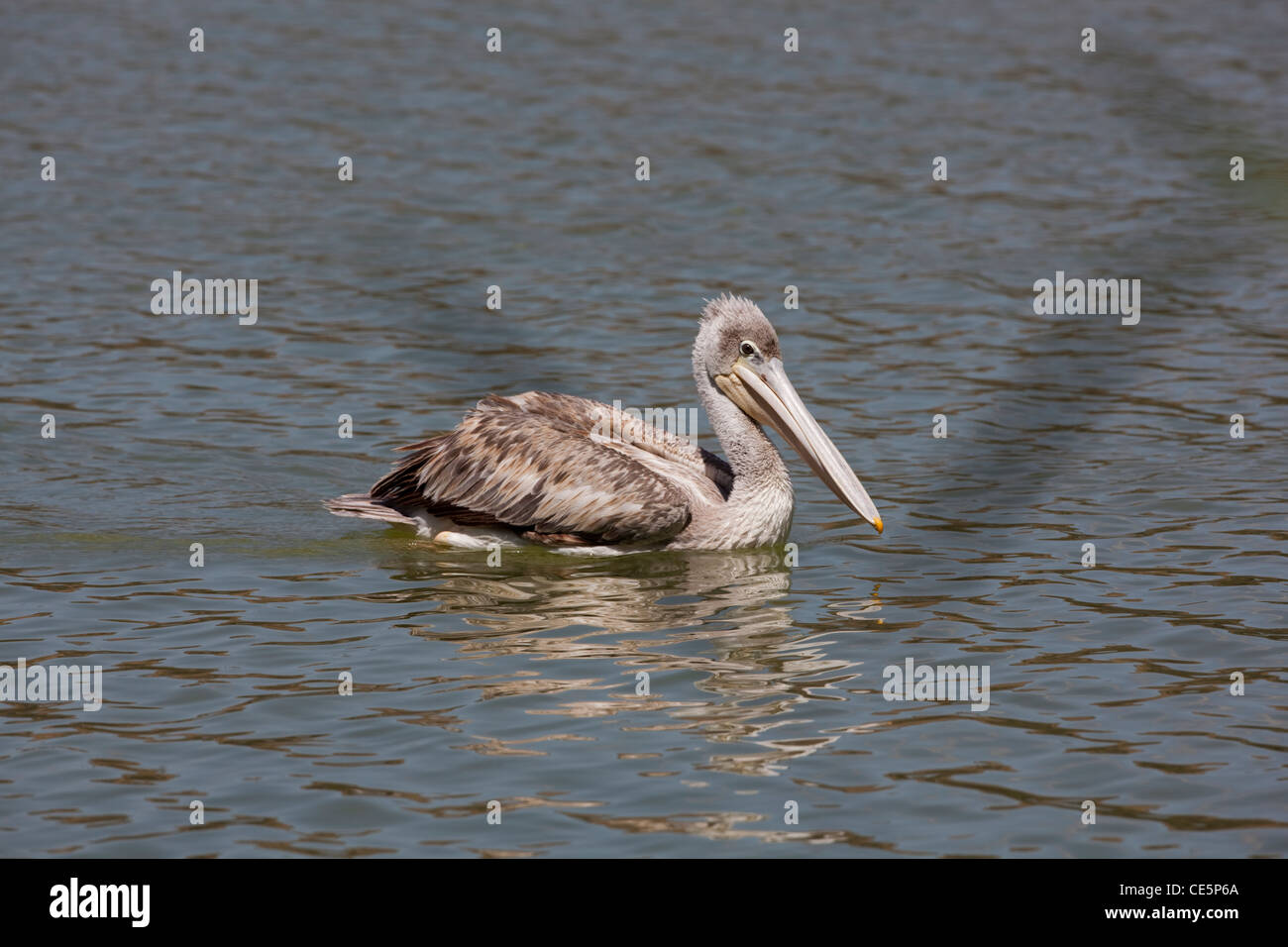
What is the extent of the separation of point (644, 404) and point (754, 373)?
2544 mm

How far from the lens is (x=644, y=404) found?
13.3 meters

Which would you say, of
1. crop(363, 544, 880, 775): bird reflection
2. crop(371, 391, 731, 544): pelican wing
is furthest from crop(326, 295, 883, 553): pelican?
crop(363, 544, 880, 775): bird reflection

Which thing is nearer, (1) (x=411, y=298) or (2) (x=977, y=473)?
(2) (x=977, y=473)

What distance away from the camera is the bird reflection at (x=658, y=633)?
8320 mm

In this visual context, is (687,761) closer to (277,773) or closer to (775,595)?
(277,773)

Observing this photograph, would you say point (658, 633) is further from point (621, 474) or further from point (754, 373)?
point (754, 373)

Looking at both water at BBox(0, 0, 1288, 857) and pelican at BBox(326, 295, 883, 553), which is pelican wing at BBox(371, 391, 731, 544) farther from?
water at BBox(0, 0, 1288, 857)

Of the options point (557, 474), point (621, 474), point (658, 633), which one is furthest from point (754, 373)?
point (658, 633)

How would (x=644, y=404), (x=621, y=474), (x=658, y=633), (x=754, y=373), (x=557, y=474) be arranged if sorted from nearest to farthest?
A: (x=658, y=633), (x=621, y=474), (x=557, y=474), (x=754, y=373), (x=644, y=404)

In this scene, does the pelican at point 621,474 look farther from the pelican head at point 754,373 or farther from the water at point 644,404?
the water at point 644,404

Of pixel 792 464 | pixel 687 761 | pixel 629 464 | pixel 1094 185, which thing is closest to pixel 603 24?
pixel 1094 185

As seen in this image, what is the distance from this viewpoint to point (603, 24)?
83.8 feet

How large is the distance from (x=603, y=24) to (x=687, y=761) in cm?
1910

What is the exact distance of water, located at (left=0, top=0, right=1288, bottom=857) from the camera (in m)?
7.59
